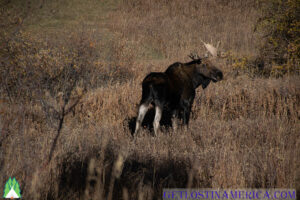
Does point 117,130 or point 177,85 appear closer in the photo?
point 177,85

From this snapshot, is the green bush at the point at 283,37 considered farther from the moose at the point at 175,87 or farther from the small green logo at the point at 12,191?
the small green logo at the point at 12,191

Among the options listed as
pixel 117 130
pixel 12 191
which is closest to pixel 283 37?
pixel 117 130

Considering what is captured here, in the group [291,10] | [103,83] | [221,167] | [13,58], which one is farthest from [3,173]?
[291,10]

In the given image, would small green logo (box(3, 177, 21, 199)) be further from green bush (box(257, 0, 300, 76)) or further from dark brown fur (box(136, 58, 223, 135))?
green bush (box(257, 0, 300, 76))

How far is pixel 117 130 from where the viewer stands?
612 centimetres

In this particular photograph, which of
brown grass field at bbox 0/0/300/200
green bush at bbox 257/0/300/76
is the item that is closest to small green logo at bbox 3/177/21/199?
brown grass field at bbox 0/0/300/200

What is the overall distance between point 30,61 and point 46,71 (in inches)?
19.6

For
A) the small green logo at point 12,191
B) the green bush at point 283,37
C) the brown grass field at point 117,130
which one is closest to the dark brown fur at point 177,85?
the brown grass field at point 117,130

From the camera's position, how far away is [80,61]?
9.34 metres

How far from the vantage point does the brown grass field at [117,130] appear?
347 centimetres

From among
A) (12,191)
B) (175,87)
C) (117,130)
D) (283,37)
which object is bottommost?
(12,191)

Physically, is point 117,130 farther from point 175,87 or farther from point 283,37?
point 283,37

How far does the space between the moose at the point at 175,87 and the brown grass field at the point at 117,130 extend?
0.45 metres

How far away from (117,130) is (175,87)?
1.55m
